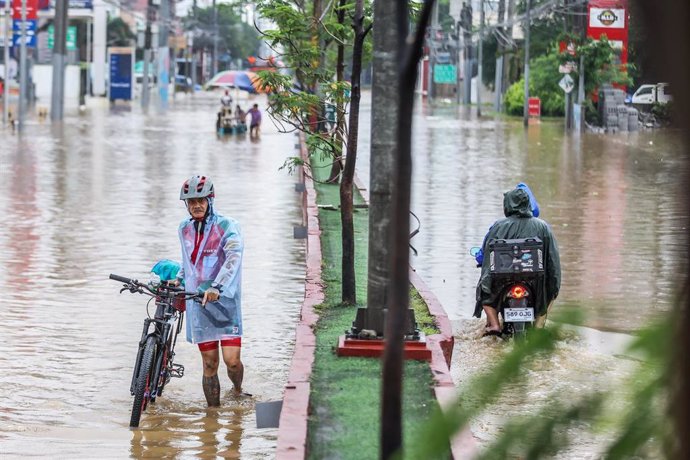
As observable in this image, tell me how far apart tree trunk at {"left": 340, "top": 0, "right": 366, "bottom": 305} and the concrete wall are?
67.7 meters

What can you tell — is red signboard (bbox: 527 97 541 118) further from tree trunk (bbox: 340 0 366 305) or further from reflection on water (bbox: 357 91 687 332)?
tree trunk (bbox: 340 0 366 305)

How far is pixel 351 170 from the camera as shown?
1176 centimetres

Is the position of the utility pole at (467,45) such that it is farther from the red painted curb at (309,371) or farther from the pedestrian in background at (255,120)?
the red painted curb at (309,371)

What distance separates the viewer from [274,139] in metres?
42.1

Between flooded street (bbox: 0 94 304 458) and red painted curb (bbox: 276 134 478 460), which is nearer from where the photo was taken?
red painted curb (bbox: 276 134 478 460)

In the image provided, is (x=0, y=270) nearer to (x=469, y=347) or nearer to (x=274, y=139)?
(x=469, y=347)

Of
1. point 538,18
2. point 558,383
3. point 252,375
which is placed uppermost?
point 538,18

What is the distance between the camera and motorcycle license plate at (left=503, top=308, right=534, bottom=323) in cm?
1032

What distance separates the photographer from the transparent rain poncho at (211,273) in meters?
8.79

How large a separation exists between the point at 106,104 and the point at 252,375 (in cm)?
6283

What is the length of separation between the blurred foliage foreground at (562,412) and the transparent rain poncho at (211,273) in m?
6.34

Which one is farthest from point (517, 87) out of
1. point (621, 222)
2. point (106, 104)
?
point (621, 222)

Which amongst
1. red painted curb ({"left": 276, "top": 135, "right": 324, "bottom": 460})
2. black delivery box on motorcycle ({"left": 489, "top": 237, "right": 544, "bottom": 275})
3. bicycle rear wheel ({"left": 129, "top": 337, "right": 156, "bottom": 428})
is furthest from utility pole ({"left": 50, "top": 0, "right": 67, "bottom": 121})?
bicycle rear wheel ({"left": 129, "top": 337, "right": 156, "bottom": 428})

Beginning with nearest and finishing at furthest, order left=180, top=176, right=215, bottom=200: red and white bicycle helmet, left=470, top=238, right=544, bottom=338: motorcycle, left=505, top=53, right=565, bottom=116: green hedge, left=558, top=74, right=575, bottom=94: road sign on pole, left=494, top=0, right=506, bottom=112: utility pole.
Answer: left=180, top=176, right=215, bottom=200: red and white bicycle helmet < left=470, top=238, right=544, bottom=338: motorcycle < left=558, top=74, right=575, bottom=94: road sign on pole < left=505, top=53, right=565, bottom=116: green hedge < left=494, top=0, right=506, bottom=112: utility pole
